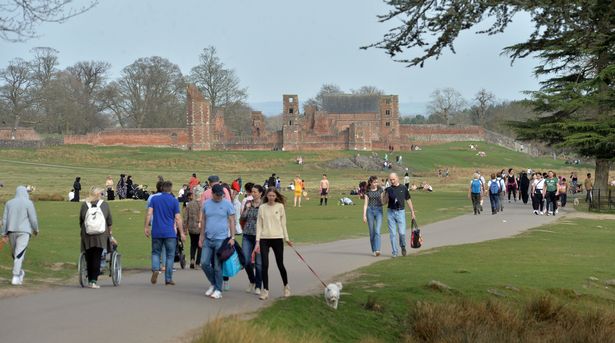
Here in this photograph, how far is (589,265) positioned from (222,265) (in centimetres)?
933

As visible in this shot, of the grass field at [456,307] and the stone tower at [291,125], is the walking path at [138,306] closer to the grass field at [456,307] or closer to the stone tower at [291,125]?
the grass field at [456,307]

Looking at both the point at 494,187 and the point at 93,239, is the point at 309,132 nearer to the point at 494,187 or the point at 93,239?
the point at 494,187

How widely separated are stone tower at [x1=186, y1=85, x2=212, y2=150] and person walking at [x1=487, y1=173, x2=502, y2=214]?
74.5 meters

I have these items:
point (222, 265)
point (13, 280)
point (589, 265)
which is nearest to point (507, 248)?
point (589, 265)

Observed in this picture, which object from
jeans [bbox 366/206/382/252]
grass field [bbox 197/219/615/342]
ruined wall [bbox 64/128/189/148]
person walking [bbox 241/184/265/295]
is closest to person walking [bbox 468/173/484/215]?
jeans [bbox 366/206/382/252]

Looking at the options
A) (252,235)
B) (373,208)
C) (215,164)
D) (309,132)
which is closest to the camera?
(252,235)

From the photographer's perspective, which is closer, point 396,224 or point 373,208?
point 373,208

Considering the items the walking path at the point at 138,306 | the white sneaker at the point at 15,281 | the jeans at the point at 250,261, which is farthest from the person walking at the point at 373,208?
the white sneaker at the point at 15,281

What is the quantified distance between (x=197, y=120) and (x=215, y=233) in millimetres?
95987

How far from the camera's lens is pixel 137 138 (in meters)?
109

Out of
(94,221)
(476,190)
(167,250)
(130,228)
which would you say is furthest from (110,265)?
(476,190)

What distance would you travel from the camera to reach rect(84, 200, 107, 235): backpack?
48.0ft

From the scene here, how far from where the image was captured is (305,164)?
95000 mm

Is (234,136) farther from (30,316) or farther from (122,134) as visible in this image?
(30,316)
